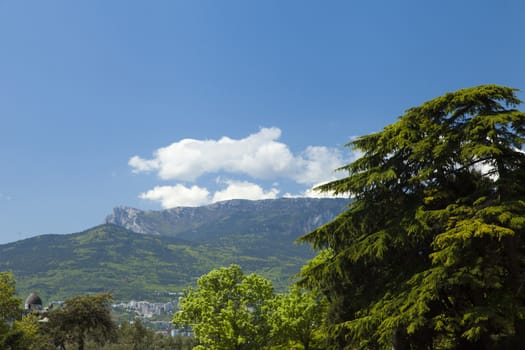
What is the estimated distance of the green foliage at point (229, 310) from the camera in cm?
2728

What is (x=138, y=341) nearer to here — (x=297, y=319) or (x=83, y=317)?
(x=83, y=317)

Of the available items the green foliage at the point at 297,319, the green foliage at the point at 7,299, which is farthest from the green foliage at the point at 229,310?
the green foliage at the point at 7,299

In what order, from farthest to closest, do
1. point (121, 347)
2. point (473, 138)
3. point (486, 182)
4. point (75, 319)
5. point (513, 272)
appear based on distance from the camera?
point (121, 347), point (75, 319), point (486, 182), point (473, 138), point (513, 272)

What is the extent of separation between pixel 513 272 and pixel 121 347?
274 ft

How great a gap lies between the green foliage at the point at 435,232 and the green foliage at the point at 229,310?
300 inches

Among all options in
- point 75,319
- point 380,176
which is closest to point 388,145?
point 380,176

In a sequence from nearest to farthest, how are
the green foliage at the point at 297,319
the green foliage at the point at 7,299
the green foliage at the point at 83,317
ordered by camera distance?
1. the green foliage at the point at 7,299
2. the green foliage at the point at 297,319
3. the green foliage at the point at 83,317

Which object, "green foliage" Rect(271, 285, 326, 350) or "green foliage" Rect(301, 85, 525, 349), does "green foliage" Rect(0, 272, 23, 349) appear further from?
"green foliage" Rect(301, 85, 525, 349)

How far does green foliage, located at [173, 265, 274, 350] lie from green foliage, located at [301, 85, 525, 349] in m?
7.63

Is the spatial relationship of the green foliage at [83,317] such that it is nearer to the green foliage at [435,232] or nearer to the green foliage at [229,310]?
the green foliage at [229,310]

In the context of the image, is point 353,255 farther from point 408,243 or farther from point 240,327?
point 240,327

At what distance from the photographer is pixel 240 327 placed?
2747 cm

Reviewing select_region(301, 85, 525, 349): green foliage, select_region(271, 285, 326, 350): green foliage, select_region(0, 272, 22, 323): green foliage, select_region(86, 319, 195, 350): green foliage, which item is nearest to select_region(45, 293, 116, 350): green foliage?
select_region(0, 272, 22, 323): green foliage

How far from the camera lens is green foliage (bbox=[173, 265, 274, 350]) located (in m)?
27.3
